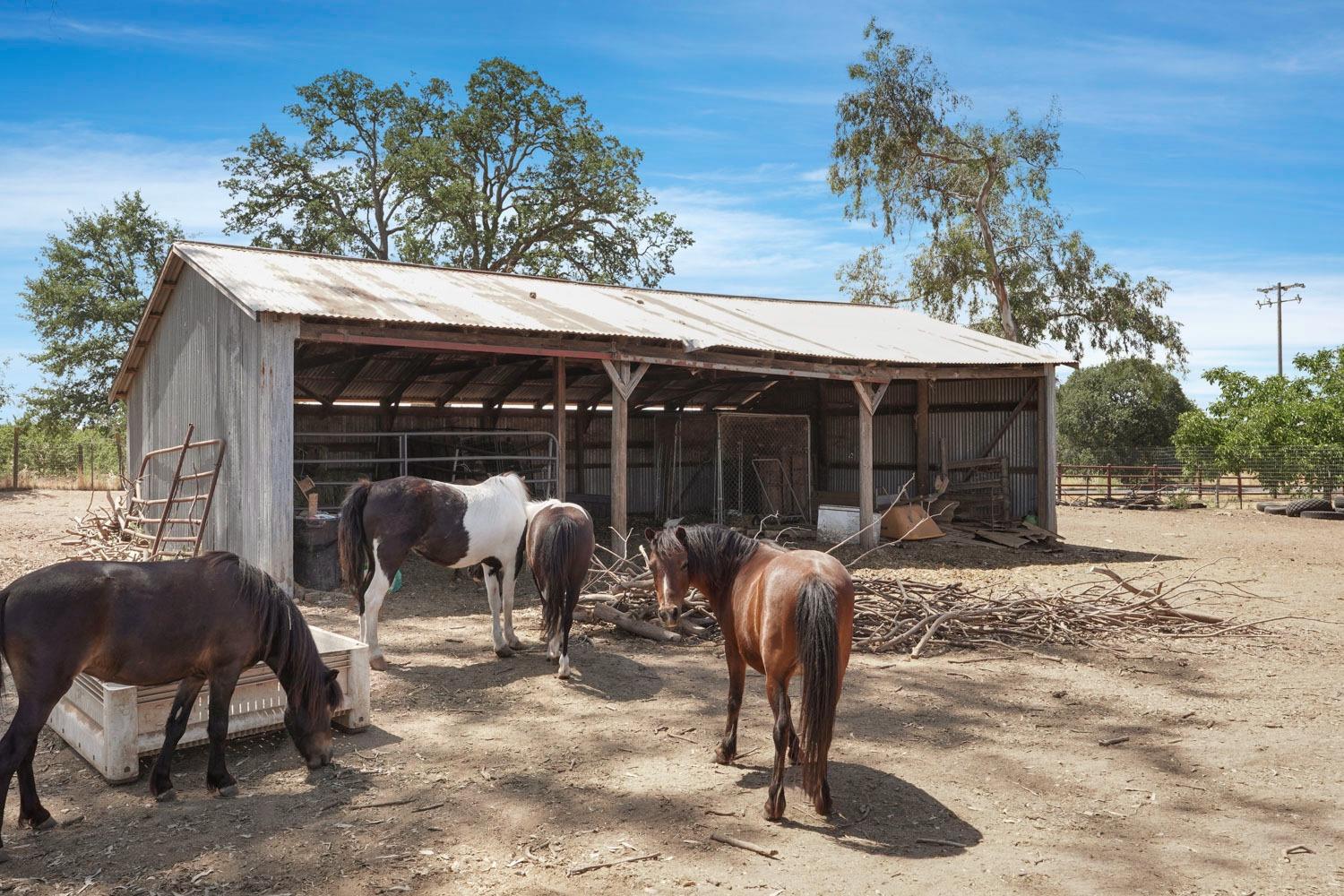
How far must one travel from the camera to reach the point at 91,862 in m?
3.64

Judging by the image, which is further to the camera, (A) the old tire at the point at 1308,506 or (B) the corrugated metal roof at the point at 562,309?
(A) the old tire at the point at 1308,506

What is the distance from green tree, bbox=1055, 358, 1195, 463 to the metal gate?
2432cm

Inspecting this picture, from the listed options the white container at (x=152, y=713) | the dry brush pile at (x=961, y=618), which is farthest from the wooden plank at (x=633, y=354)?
the white container at (x=152, y=713)

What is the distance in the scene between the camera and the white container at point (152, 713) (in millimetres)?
4480

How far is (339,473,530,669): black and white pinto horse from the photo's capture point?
689 centimetres

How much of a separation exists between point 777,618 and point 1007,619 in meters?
4.75

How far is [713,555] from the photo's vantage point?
4750mm

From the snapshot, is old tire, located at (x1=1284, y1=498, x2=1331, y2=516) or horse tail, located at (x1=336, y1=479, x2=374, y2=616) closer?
horse tail, located at (x1=336, y1=479, x2=374, y2=616)

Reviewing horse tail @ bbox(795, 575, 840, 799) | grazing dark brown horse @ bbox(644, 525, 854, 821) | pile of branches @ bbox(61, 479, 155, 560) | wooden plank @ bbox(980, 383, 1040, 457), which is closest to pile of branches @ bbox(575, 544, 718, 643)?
grazing dark brown horse @ bbox(644, 525, 854, 821)

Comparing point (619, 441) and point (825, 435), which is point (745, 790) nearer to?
point (619, 441)

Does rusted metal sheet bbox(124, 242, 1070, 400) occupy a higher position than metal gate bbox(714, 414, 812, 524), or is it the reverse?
rusted metal sheet bbox(124, 242, 1070, 400)

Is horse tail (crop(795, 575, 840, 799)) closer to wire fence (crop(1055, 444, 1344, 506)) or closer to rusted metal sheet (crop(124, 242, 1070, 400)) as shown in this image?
rusted metal sheet (crop(124, 242, 1070, 400))

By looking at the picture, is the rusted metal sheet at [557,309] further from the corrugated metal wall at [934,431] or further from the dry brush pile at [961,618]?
the dry brush pile at [961,618]

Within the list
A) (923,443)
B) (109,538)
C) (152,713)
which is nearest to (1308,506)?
(923,443)
